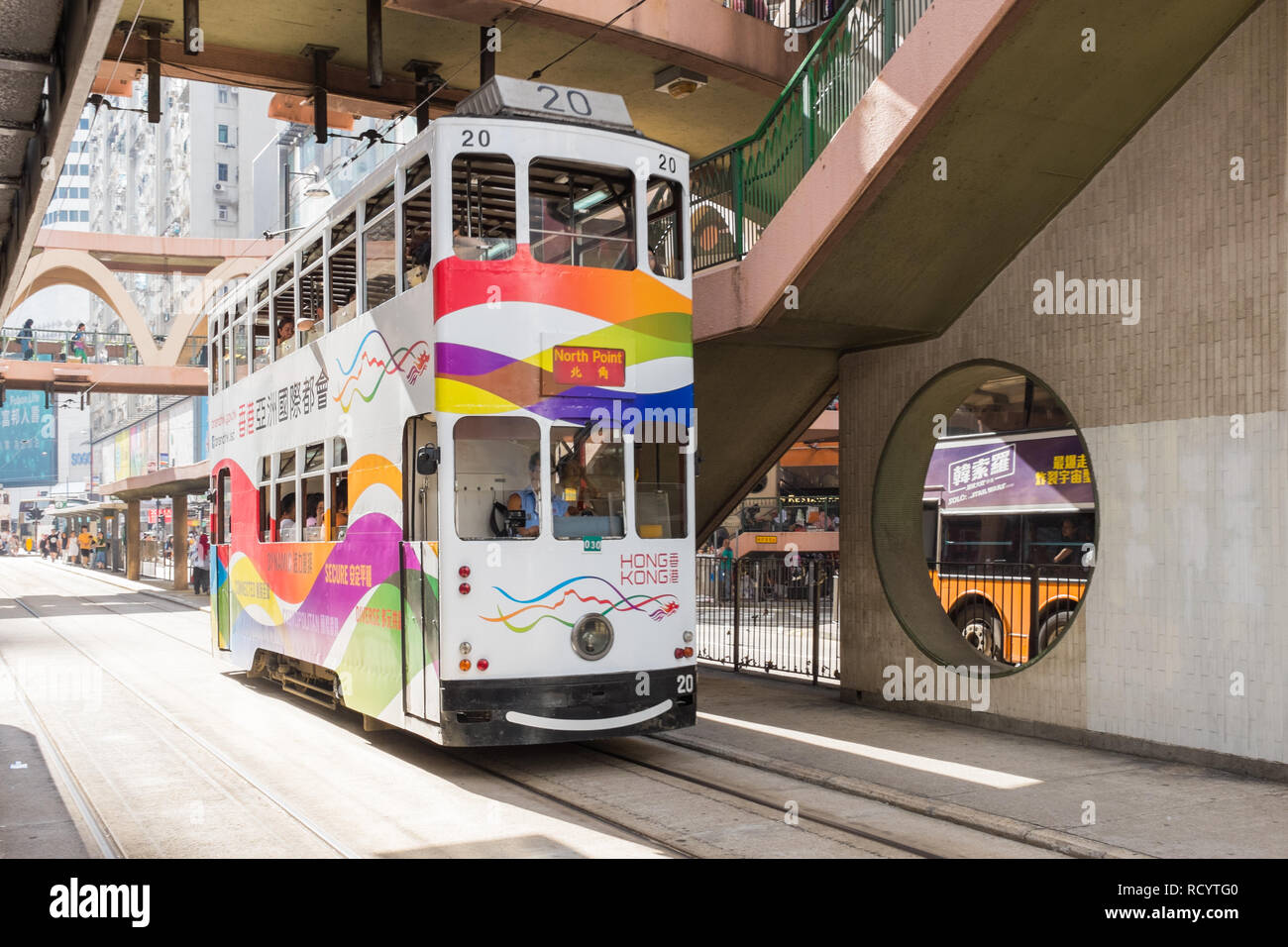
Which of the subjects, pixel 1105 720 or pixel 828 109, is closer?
pixel 1105 720

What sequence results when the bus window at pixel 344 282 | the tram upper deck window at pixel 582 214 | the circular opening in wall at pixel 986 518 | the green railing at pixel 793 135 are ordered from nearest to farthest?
the tram upper deck window at pixel 582 214, the green railing at pixel 793 135, the bus window at pixel 344 282, the circular opening in wall at pixel 986 518

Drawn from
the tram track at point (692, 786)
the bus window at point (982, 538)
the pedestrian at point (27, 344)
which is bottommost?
the tram track at point (692, 786)

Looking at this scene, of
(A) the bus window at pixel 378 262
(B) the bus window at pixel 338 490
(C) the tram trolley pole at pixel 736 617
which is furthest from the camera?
(C) the tram trolley pole at pixel 736 617

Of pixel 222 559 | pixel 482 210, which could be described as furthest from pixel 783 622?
pixel 482 210

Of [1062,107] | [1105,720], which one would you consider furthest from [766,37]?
[1105,720]

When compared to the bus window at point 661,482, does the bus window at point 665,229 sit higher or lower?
higher

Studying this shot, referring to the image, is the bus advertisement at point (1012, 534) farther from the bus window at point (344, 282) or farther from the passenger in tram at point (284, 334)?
the passenger in tram at point (284, 334)

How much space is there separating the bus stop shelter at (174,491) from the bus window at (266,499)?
872 inches

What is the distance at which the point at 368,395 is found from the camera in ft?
36.2

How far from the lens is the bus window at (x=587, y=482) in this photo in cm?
993

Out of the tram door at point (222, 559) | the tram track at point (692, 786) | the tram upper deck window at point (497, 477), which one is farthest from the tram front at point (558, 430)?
the tram door at point (222, 559)

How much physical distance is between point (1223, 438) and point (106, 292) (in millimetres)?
33318

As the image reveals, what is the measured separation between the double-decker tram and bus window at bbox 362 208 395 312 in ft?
0.09
